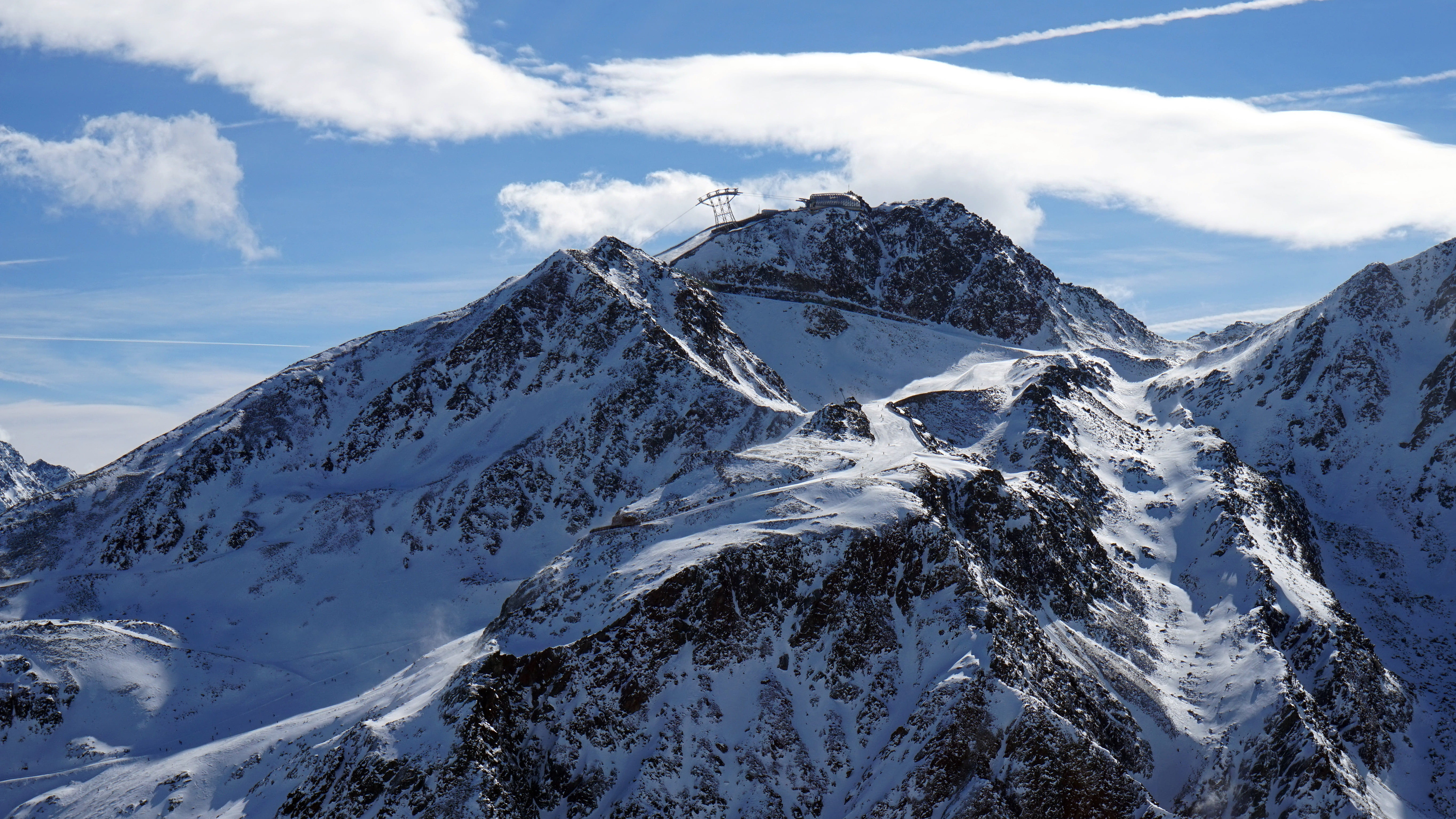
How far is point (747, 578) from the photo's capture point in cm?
5059

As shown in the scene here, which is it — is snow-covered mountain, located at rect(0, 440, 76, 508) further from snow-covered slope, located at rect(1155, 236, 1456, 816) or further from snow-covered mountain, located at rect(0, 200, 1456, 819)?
snow-covered slope, located at rect(1155, 236, 1456, 816)

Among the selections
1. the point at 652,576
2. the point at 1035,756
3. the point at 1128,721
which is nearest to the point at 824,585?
the point at 652,576

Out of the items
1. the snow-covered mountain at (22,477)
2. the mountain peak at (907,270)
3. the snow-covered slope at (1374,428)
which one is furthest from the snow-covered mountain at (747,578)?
the snow-covered mountain at (22,477)

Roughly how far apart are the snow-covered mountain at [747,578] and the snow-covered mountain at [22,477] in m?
93.8

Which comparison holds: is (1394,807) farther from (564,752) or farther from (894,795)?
(564,752)

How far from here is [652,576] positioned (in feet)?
166

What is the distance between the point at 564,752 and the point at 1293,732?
38.1 metres

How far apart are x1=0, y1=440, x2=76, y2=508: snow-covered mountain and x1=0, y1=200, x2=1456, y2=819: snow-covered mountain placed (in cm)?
9381

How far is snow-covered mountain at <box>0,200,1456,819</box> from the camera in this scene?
45656 mm

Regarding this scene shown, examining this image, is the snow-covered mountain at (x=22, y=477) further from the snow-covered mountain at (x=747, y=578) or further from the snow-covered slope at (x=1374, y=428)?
the snow-covered slope at (x=1374, y=428)

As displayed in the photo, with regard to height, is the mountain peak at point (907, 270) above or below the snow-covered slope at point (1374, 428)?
above

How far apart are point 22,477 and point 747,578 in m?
180

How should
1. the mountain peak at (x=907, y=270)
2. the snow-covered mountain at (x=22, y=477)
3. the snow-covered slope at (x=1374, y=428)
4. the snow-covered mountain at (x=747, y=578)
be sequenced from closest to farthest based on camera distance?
1. the snow-covered mountain at (x=747, y=578)
2. the snow-covered slope at (x=1374, y=428)
3. the mountain peak at (x=907, y=270)
4. the snow-covered mountain at (x=22, y=477)

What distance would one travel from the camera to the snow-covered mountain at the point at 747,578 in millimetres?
45656
